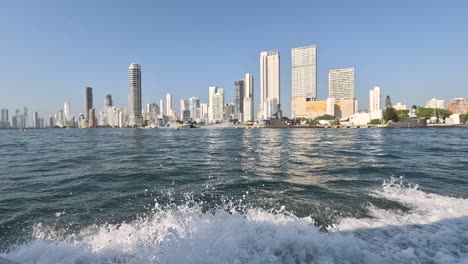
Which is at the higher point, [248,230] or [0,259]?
[0,259]

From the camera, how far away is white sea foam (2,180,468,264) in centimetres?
522

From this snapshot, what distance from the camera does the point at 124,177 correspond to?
515 inches

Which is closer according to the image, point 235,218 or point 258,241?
point 258,241

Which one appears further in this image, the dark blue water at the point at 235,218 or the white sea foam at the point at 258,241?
the dark blue water at the point at 235,218

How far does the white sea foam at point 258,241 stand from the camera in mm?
5219

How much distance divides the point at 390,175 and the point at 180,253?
11.6m

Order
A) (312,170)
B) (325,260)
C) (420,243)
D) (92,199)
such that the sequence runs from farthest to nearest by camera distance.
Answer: (312,170)
(92,199)
(420,243)
(325,260)

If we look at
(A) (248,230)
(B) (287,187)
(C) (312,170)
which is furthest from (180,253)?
(C) (312,170)

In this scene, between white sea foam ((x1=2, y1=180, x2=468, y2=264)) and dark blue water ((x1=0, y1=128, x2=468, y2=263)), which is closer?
white sea foam ((x1=2, y1=180, x2=468, y2=264))

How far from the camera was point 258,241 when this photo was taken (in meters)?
5.72

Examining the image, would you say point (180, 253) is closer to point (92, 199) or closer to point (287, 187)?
point (92, 199)

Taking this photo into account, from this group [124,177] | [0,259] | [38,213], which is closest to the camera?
[0,259]

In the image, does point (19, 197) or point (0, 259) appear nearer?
point (0, 259)

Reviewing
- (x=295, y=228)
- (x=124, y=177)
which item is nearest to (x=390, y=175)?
(x=295, y=228)
